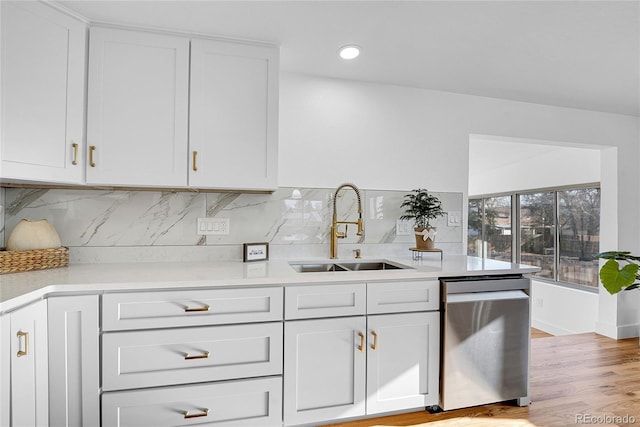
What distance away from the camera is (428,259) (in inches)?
96.0

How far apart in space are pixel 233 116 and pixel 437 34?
1284 millimetres

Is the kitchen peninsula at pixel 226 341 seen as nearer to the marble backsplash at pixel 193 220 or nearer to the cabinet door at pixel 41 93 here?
the marble backsplash at pixel 193 220

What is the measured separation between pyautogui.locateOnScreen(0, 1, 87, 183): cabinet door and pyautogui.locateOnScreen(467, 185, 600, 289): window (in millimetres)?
4982

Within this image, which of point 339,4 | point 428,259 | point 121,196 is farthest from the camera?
point 428,259

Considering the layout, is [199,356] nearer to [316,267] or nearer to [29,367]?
[29,367]

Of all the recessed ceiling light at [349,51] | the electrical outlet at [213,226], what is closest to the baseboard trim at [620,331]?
the recessed ceiling light at [349,51]

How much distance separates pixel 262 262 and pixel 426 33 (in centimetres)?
172

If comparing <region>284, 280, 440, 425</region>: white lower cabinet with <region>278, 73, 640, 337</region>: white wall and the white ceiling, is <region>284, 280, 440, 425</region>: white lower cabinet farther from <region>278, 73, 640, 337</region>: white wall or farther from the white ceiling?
the white ceiling

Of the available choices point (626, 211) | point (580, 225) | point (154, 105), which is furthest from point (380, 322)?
point (580, 225)

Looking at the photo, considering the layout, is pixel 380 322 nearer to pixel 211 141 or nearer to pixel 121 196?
pixel 211 141

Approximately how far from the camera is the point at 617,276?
7.91ft

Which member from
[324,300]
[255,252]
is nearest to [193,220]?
[255,252]

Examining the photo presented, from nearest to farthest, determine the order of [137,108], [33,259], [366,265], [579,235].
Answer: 1. [33,259]
2. [137,108]
3. [366,265]
4. [579,235]

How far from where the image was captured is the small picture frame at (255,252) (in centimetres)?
223
